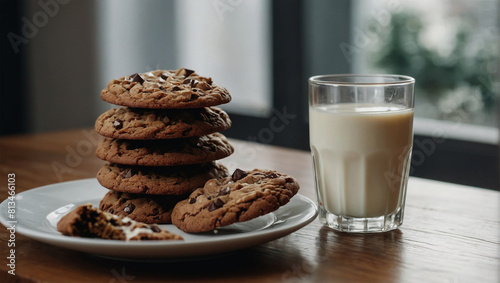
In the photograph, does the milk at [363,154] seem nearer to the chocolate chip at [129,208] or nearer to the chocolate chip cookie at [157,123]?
the chocolate chip cookie at [157,123]

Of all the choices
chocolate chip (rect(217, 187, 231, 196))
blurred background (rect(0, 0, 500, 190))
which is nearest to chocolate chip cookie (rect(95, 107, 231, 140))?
chocolate chip (rect(217, 187, 231, 196))

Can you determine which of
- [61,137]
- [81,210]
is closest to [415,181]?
[81,210]

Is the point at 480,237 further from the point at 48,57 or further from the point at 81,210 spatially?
the point at 48,57

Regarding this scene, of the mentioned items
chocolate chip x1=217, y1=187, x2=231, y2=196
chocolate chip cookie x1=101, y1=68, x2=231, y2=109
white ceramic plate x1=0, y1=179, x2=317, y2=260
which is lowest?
white ceramic plate x1=0, y1=179, x2=317, y2=260

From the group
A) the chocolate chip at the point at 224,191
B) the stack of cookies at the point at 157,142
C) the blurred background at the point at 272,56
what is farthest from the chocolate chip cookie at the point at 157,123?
the blurred background at the point at 272,56

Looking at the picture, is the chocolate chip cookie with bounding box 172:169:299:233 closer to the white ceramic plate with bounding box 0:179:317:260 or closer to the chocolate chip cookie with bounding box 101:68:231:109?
the white ceramic plate with bounding box 0:179:317:260
